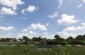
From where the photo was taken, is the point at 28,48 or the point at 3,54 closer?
the point at 3,54

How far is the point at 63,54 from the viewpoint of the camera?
982cm

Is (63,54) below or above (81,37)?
below

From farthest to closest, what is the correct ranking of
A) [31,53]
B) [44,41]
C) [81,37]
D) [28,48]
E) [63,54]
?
[81,37], [44,41], [28,48], [31,53], [63,54]

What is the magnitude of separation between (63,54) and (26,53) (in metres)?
3.53

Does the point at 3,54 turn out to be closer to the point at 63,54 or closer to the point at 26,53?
the point at 26,53

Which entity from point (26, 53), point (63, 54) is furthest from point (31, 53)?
point (63, 54)

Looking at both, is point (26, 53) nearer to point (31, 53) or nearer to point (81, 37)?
point (31, 53)

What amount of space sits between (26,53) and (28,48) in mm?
757

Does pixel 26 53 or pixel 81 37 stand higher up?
pixel 81 37

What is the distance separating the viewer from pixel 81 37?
8494cm

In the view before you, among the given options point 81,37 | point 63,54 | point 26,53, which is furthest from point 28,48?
point 81,37

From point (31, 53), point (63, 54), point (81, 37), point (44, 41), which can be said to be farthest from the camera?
point (81, 37)

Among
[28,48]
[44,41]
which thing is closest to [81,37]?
[44,41]

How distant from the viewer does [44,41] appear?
29.8m
